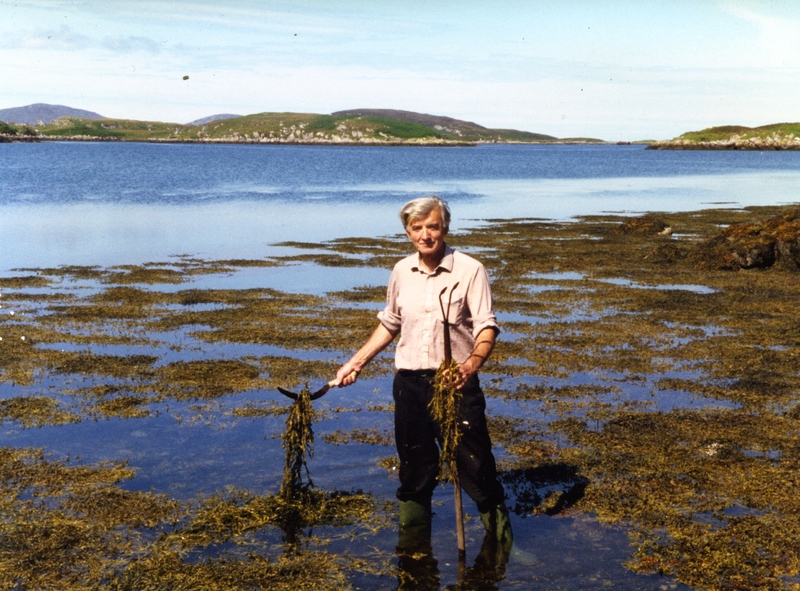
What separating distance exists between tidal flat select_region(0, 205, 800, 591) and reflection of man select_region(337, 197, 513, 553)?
0.85 m

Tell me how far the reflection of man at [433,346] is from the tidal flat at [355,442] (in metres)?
0.85

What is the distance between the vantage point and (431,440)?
7.34m

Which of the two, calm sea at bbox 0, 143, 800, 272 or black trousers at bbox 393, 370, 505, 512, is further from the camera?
calm sea at bbox 0, 143, 800, 272

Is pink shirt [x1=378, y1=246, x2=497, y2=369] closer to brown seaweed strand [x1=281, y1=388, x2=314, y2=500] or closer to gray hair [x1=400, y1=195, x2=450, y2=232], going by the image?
gray hair [x1=400, y1=195, x2=450, y2=232]

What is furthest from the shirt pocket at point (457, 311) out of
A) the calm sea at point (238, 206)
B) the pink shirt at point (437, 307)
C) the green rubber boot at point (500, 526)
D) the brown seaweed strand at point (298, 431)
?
the calm sea at point (238, 206)

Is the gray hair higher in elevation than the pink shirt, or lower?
higher

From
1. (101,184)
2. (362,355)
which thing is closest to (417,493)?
(362,355)

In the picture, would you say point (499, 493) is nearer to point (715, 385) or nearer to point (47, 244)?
point (715, 385)

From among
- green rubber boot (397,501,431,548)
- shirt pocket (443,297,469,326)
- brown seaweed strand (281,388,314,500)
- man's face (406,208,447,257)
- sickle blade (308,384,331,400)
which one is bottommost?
green rubber boot (397,501,431,548)

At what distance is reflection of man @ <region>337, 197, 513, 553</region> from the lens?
22.5ft

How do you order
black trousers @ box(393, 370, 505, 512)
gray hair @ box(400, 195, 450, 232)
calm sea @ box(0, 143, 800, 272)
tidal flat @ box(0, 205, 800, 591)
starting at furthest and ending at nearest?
1. calm sea @ box(0, 143, 800, 272)
2. tidal flat @ box(0, 205, 800, 591)
3. black trousers @ box(393, 370, 505, 512)
4. gray hair @ box(400, 195, 450, 232)

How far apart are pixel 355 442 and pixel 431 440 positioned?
3.47m

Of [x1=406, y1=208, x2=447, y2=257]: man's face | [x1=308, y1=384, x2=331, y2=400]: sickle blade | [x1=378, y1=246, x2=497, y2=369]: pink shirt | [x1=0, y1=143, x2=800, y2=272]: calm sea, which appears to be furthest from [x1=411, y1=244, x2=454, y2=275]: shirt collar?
[x1=0, y1=143, x2=800, y2=272]: calm sea

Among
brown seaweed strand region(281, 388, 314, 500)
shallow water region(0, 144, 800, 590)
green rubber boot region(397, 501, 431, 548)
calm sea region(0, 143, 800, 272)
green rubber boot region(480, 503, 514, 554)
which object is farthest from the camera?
calm sea region(0, 143, 800, 272)
